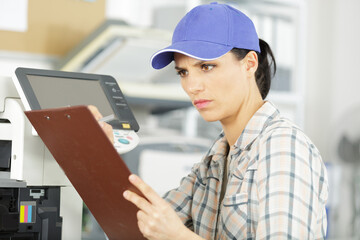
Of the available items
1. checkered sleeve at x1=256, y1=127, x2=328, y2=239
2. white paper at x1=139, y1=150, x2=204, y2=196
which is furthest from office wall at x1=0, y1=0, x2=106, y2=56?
checkered sleeve at x1=256, y1=127, x2=328, y2=239

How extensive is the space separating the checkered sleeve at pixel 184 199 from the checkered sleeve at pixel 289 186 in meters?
0.36

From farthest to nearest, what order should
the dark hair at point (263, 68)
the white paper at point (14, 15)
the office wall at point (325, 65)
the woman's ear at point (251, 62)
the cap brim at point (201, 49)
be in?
the office wall at point (325, 65) < the white paper at point (14, 15) < the dark hair at point (263, 68) < the woman's ear at point (251, 62) < the cap brim at point (201, 49)

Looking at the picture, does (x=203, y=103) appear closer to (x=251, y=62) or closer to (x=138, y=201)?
(x=251, y=62)

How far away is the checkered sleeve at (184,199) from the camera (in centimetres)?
133

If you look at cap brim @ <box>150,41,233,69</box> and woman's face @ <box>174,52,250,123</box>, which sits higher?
cap brim @ <box>150,41,233,69</box>

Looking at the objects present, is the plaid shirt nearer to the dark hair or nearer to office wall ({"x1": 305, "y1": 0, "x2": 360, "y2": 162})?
the dark hair

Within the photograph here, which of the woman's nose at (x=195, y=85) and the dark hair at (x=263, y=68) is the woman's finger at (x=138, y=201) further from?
the dark hair at (x=263, y=68)

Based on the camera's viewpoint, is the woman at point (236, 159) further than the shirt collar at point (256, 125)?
No

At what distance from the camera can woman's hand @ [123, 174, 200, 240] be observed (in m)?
0.91

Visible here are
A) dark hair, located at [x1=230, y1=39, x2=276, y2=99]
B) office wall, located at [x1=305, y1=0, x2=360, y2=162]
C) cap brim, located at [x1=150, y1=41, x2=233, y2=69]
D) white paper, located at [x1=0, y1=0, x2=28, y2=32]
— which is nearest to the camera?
cap brim, located at [x1=150, y1=41, x2=233, y2=69]

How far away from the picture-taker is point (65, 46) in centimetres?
290

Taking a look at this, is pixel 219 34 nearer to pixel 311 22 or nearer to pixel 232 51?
pixel 232 51

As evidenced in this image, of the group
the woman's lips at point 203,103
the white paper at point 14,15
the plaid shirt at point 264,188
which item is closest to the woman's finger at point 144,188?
the plaid shirt at point 264,188

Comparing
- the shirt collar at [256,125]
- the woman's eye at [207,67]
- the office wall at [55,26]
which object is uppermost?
the office wall at [55,26]
